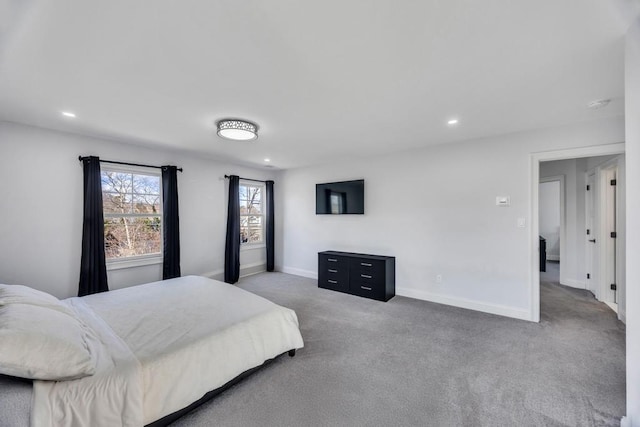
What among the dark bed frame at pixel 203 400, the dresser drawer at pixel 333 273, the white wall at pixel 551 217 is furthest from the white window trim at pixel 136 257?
the white wall at pixel 551 217

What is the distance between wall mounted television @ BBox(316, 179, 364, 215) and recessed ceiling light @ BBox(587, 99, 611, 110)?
2844 mm

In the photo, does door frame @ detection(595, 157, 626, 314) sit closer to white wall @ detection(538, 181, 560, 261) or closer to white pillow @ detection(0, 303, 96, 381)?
white wall @ detection(538, 181, 560, 261)

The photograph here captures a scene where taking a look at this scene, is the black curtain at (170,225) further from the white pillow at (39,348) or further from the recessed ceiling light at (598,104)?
the recessed ceiling light at (598,104)

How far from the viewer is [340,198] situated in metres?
4.90

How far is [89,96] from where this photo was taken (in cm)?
225

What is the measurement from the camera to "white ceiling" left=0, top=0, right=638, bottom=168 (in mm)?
1354

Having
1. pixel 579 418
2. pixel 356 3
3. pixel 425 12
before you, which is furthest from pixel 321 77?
pixel 579 418

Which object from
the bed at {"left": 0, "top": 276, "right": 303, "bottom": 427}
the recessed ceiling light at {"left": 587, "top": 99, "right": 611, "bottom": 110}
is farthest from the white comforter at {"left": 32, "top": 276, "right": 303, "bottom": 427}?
the recessed ceiling light at {"left": 587, "top": 99, "right": 611, "bottom": 110}

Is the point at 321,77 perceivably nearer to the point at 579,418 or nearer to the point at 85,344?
the point at 85,344

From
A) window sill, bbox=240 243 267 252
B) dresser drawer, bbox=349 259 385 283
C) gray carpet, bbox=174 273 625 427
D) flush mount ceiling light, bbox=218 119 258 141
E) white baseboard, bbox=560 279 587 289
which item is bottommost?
gray carpet, bbox=174 273 625 427

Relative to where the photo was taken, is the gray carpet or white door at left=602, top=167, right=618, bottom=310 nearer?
the gray carpet

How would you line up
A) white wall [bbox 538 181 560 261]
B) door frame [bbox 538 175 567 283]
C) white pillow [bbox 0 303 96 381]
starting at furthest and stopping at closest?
white wall [bbox 538 181 560 261] → door frame [bbox 538 175 567 283] → white pillow [bbox 0 303 96 381]

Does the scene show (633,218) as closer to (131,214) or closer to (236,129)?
(236,129)

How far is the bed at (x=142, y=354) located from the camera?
1.24m
